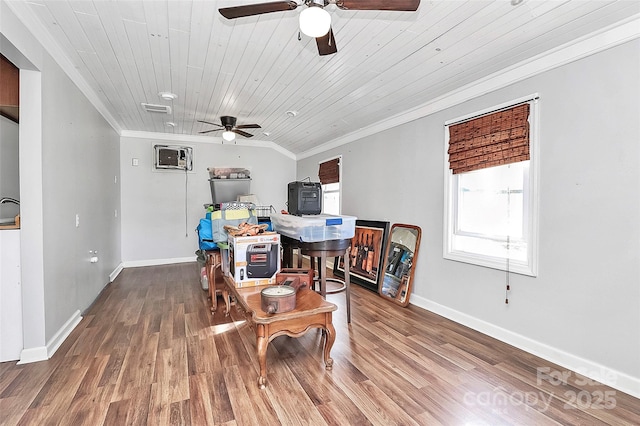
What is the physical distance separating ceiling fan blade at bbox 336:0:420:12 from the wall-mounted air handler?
15.8 ft

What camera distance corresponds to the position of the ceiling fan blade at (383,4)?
4.72ft

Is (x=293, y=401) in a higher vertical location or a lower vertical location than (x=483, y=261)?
lower

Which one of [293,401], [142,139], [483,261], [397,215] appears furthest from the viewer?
[142,139]

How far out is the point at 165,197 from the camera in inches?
218

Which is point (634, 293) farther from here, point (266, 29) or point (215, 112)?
point (215, 112)

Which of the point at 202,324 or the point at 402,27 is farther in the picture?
the point at 202,324

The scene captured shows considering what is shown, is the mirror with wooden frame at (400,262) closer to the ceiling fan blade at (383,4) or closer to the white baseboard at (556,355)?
the white baseboard at (556,355)

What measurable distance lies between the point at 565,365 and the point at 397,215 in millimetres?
2132

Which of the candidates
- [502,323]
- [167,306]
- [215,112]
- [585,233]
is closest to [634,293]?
[585,233]

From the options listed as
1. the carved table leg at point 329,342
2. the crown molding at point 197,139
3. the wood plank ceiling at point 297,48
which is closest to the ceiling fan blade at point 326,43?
the wood plank ceiling at point 297,48

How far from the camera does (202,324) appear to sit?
112 inches

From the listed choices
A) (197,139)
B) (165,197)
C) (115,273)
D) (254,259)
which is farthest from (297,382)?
(197,139)

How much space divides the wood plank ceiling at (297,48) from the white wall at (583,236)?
0.35 meters

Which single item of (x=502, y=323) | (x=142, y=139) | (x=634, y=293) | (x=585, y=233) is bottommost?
(x=502, y=323)
